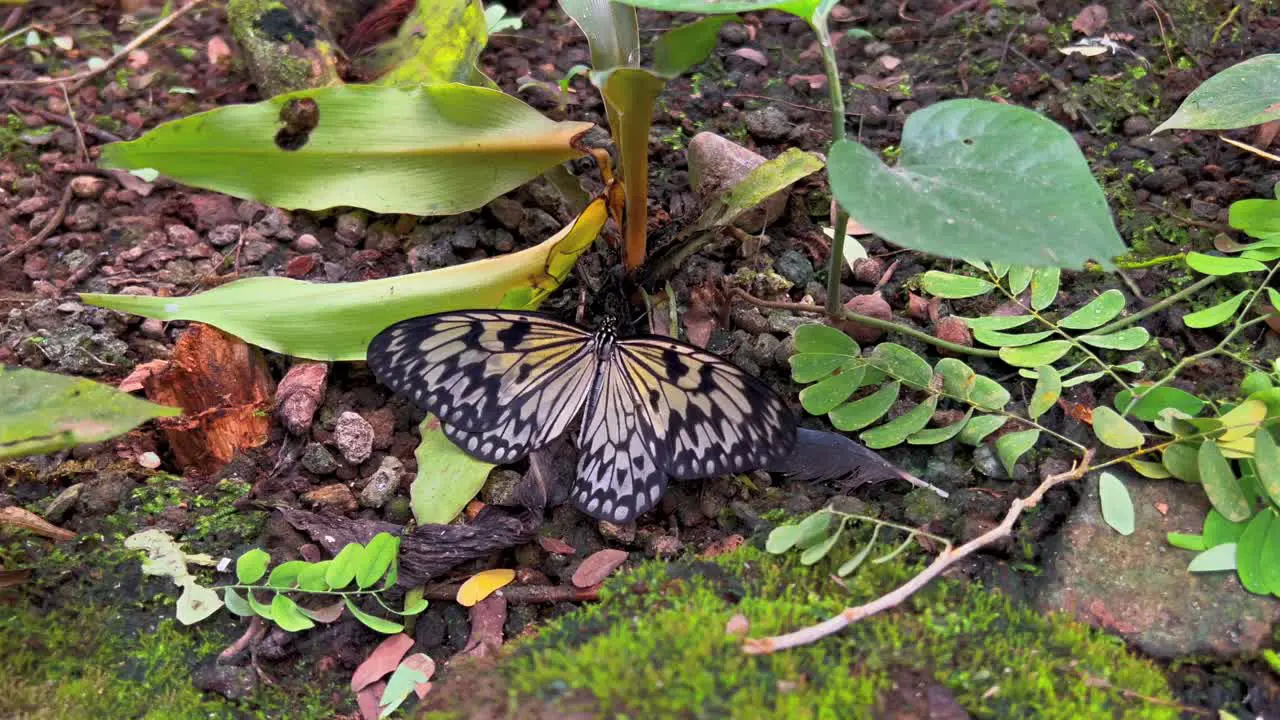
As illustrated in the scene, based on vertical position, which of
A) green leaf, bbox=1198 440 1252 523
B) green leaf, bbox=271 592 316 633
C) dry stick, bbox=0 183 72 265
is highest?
green leaf, bbox=1198 440 1252 523

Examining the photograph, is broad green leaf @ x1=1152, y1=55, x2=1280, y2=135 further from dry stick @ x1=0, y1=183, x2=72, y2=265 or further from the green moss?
dry stick @ x1=0, y1=183, x2=72, y2=265

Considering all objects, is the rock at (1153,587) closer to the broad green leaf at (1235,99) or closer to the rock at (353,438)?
the broad green leaf at (1235,99)

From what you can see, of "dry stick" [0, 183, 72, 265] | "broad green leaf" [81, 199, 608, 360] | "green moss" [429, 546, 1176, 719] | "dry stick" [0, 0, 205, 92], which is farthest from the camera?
"dry stick" [0, 0, 205, 92]

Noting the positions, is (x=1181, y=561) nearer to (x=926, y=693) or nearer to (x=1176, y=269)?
(x=926, y=693)

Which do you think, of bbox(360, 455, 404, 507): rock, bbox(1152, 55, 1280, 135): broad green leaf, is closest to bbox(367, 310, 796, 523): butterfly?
bbox(360, 455, 404, 507): rock

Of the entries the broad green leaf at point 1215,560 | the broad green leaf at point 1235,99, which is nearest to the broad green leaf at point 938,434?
the broad green leaf at point 1215,560

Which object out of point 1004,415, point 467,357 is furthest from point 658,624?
point 1004,415

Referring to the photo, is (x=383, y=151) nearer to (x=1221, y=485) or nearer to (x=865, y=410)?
(x=865, y=410)

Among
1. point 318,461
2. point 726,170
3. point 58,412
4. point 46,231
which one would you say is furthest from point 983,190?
point 46,231
